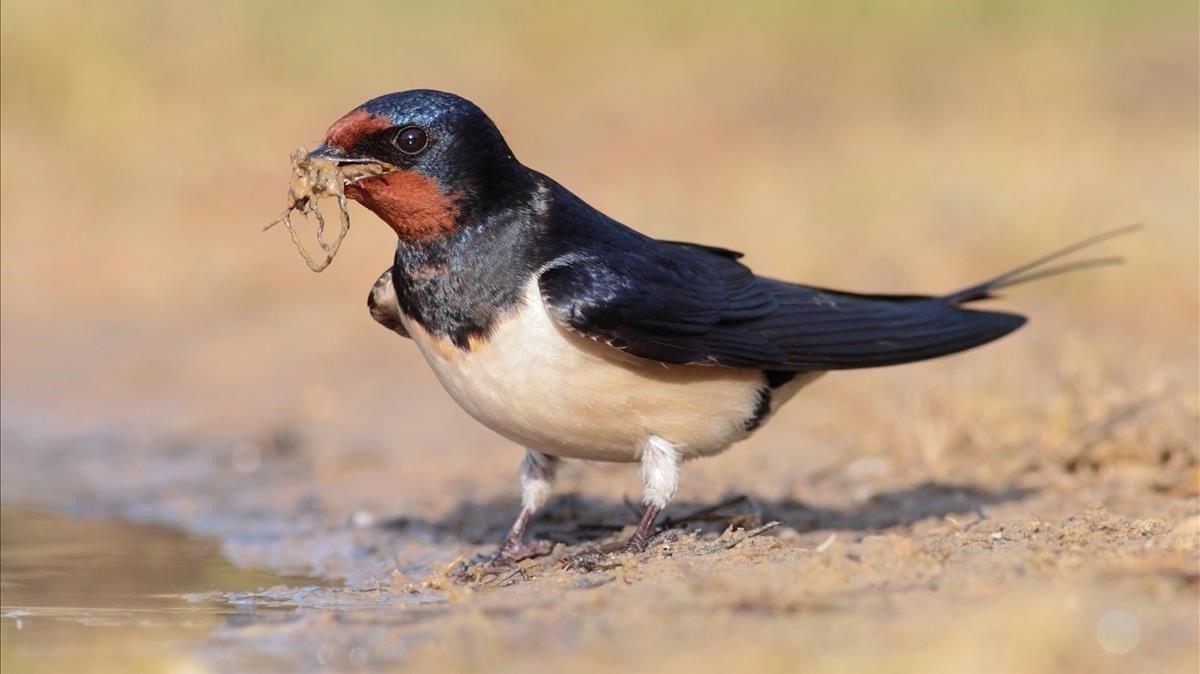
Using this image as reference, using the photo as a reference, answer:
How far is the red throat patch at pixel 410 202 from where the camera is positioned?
444cm

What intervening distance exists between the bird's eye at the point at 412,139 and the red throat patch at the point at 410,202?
6 centimetres

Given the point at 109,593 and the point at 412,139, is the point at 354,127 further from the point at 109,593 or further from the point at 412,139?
the point at 109,593

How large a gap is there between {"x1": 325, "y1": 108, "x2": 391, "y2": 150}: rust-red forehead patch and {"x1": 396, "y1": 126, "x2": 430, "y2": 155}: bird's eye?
0.05m

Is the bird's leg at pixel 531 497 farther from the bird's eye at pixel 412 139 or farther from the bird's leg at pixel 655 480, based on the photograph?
the bird's eye at pixel 412 139

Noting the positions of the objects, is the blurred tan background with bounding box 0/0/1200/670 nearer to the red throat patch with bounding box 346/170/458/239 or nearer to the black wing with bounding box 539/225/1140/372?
the black wing with bounding box 539/225/1140/372

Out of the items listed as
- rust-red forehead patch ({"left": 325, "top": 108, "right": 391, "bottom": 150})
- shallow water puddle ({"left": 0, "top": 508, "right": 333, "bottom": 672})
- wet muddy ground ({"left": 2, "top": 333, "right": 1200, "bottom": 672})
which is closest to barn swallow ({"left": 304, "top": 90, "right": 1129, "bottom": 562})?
rust-red forehead patch ({"left": 325, "top": 108, "right": 391, "bottom": 150})

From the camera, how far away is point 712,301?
4.90 meters

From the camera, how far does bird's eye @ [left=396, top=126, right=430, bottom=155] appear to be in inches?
175

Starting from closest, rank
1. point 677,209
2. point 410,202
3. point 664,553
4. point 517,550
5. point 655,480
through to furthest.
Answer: point 664,553, point 410,202, point 655,480, point 517,550, point 677,209

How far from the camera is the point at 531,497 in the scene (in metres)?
4.97

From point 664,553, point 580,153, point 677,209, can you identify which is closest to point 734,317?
point 664,553

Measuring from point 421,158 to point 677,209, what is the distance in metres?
5.77

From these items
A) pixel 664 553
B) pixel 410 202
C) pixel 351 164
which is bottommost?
pixel 664 553

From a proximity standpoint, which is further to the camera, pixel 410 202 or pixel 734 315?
pixel 734 315
